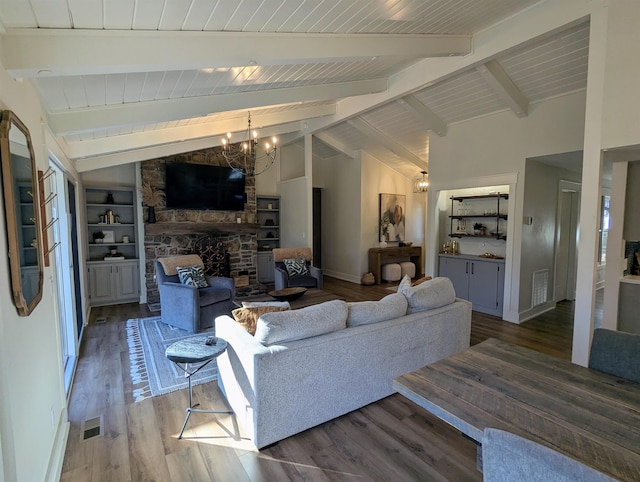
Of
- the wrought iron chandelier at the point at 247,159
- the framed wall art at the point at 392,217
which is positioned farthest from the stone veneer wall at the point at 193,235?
the framed wall art at the point at 392,217

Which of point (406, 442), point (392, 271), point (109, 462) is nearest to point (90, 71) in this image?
point (109, 462)

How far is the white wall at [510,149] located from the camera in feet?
13.3

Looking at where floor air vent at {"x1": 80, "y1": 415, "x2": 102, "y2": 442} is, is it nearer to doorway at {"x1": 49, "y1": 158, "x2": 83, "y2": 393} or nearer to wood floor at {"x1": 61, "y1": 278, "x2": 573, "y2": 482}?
wood floor at {"x1": 61, "y1": 278, "x2": 573, "y2": 482}

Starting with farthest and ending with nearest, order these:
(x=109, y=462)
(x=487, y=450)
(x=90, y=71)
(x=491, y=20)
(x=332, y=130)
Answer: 1. (x=332, y=130)
2. (x=491, y=20)
3. (x=109, y=462)
4. (x=90, y=71)
5. (x=487, y=450)

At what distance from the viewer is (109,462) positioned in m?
1.99

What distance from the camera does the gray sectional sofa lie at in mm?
2059

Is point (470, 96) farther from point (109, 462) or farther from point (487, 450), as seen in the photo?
point (109, 462)

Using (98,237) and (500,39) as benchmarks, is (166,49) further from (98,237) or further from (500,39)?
(98,237)

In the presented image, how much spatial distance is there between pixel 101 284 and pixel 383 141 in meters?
5.92

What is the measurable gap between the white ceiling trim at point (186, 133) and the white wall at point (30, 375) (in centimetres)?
187

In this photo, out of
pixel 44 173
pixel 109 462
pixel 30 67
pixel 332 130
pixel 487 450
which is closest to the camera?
pixel 487 450

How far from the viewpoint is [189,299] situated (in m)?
4.14

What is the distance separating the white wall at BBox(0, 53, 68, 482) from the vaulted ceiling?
0.90 ft

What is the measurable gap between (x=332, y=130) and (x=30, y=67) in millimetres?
6052
